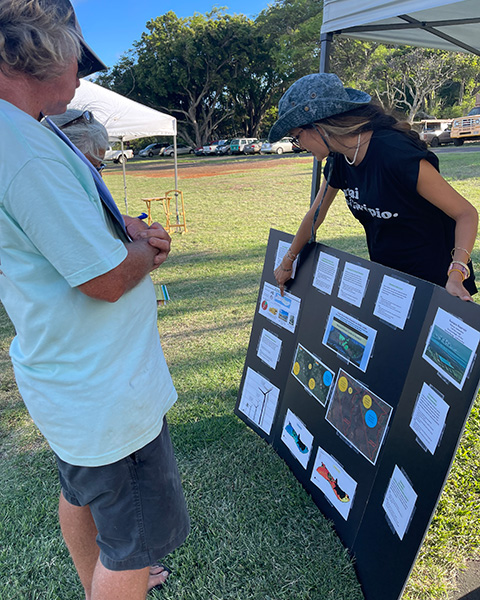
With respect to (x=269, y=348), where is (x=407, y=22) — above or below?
above

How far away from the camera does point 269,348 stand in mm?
2537

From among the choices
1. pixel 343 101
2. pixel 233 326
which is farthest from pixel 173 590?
pixel 233 326

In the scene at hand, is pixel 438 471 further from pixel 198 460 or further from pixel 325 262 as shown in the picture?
pixel 198 460

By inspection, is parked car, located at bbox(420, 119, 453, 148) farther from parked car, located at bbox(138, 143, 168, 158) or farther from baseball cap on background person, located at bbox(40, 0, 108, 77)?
baseball cap on background person, located at bbox(40, 0, 108, 77)

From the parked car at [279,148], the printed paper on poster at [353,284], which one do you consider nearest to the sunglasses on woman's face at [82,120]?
the printed paper on poster at [353,284]

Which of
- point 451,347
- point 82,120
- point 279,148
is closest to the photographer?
point 451,347

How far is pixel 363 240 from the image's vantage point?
709 cm

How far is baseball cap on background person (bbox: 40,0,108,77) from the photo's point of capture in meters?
0.99

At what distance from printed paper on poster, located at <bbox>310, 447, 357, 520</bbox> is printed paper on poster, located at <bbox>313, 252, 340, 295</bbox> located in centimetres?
75

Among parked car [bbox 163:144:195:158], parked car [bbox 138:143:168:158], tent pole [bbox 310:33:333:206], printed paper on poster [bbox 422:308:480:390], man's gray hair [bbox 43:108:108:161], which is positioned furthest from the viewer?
parked car [bbox 138:143:168:158]

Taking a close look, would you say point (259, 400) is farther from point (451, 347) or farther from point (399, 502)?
point (451, 347)

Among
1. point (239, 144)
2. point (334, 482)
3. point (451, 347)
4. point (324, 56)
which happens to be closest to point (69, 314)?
point (451, 347)

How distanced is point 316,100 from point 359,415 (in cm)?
126

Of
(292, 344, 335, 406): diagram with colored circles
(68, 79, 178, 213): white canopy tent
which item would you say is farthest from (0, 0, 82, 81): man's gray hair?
(68, 79, 178, 213): white canopy tent
